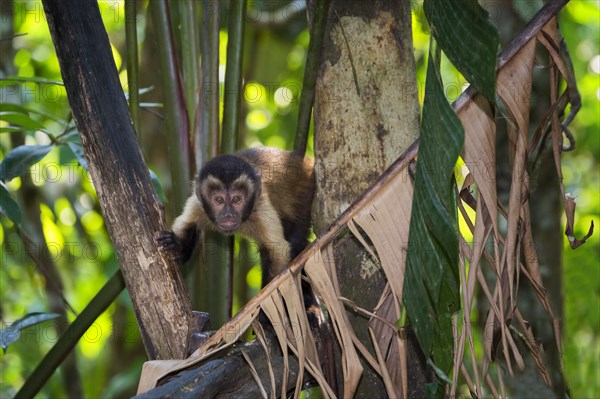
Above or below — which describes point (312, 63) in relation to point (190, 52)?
below

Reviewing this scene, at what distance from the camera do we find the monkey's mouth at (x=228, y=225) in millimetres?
3320

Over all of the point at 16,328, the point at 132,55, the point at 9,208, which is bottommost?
the point at 16,328

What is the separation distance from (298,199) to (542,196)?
4.61 ft

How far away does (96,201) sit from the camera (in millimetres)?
5055

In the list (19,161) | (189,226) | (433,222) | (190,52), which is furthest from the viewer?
(189,226)

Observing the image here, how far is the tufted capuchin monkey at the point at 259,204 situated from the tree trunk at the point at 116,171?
110 cm

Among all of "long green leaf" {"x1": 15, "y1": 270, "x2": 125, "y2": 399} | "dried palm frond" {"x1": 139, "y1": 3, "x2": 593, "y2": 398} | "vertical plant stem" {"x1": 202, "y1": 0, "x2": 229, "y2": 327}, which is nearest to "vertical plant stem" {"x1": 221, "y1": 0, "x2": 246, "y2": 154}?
"vertical plant stem" {"x1": 202, "y1": 0, "x2": 229, "y2": 327}

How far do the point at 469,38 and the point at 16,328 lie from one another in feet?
6.42

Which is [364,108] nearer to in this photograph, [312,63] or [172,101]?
[312,63]

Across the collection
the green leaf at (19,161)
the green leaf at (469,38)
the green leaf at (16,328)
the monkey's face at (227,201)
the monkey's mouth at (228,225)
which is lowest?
the green leaf at (16,328)

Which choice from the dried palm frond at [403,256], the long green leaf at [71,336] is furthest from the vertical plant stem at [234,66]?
the dried palm frond at [403,256]

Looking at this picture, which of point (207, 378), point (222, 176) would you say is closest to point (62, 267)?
point (222, 176)

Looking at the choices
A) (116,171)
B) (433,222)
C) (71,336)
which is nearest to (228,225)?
(71,336)

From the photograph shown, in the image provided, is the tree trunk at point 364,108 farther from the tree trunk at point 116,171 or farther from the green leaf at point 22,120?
the green leaf at point 22,120
